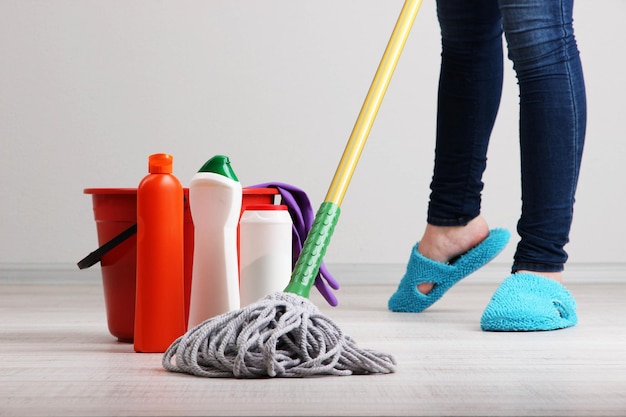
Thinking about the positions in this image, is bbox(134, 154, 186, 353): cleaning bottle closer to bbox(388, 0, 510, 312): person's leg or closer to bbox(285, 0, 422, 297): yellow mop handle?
bbox(285, 0, 422, 297): yellow mop handle

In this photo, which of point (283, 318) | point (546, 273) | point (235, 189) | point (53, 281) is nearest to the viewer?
point (283, 318)

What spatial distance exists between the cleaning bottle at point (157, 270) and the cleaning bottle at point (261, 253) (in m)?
0.10

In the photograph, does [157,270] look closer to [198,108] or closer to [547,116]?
[547,116]

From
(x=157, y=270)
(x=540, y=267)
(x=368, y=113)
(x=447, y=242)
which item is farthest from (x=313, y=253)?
(x=447, y=242)

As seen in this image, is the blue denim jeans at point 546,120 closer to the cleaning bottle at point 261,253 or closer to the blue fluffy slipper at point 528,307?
the blue fluffy slipper at point 528,307

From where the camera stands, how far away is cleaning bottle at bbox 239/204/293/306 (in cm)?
119

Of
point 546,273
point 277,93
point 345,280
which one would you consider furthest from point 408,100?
point 546,273

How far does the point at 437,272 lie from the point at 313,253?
0.58 meters

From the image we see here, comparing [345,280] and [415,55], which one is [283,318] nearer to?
[345,280]

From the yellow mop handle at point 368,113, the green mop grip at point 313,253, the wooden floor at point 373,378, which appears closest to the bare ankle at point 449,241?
the wooden floor at point 373,378

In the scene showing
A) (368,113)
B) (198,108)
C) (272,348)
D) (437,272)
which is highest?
(368,113)

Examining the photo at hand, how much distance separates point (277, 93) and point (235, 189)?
4.60 ft

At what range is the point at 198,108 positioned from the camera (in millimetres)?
2490

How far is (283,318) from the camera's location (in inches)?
37.9
